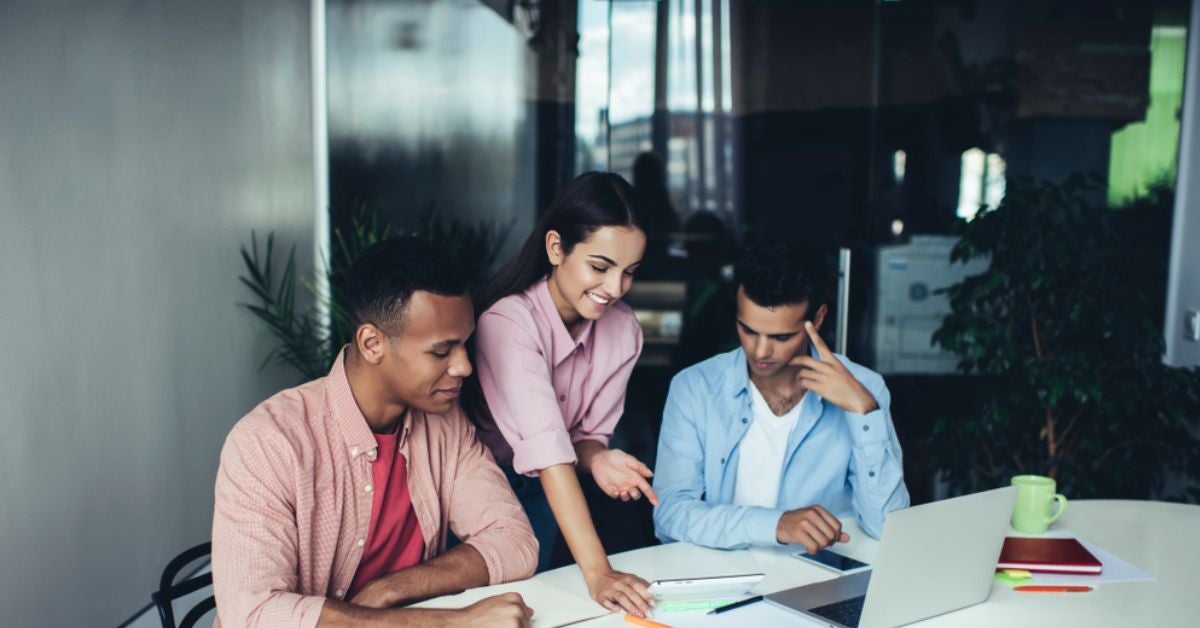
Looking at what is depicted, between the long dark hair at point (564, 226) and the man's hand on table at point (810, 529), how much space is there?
629 mm

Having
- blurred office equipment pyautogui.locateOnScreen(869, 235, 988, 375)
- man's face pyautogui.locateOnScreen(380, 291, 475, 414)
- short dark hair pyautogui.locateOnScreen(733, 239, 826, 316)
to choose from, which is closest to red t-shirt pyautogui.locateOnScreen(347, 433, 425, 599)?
man's face pyautogui.locateOnScreen(380, 291, 475, 414)

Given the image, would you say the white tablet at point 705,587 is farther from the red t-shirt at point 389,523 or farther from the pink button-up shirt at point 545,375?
the red t-shirt at point 389,523

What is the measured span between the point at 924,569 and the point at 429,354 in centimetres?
86

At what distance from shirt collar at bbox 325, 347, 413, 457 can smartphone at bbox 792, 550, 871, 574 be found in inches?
31.9

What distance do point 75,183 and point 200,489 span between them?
43.9 inches

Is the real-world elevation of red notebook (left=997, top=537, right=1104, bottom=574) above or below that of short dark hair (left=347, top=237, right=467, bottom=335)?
below

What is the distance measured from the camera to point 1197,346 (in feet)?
12.0

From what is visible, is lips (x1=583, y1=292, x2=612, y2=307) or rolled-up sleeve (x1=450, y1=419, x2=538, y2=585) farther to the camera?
lips (x1=583, y1=292, x2=612, y2=307)

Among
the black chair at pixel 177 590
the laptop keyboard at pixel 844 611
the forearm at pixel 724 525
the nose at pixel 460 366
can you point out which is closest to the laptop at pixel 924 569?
the laptop keyboard at pixel 844 611

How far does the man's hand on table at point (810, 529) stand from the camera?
1794mm

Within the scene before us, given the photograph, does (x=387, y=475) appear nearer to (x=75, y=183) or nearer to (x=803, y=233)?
(x=75, y=183)

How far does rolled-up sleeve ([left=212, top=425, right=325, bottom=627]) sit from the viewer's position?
Answer: 4.83 ft

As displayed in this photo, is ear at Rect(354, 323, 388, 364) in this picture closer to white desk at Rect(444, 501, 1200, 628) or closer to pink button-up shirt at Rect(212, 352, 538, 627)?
pink button-up shirt at Rect(212, 352, 538, 627)

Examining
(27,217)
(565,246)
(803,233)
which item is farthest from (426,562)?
(803,233)
